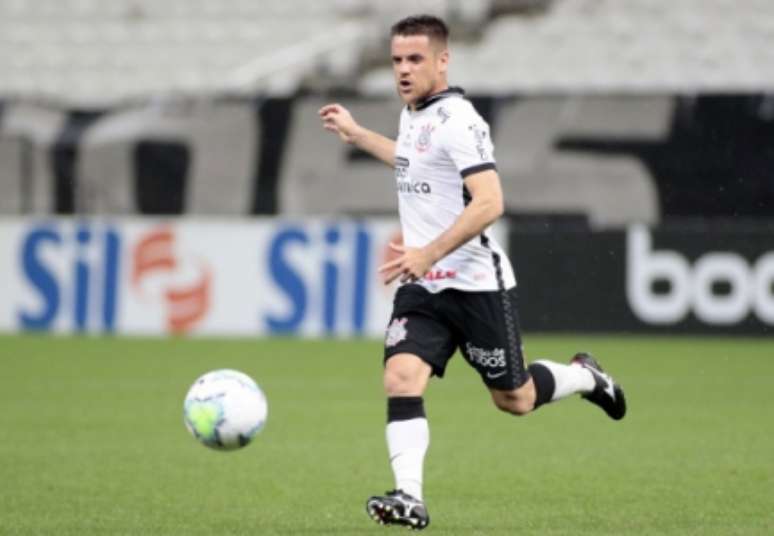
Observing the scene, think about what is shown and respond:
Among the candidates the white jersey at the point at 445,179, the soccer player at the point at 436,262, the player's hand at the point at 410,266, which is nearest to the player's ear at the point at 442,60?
the soccer player at the point at 436,262

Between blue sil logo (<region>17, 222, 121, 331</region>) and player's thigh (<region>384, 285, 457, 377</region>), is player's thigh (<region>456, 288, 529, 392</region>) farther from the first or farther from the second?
blue sil logo (<region>17, 222, 121, 331</region>)

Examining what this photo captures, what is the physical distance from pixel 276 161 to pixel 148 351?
112 inches

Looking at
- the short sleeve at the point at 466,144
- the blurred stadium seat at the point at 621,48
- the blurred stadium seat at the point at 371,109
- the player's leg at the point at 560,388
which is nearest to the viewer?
the short sleeve at the point at 466,144

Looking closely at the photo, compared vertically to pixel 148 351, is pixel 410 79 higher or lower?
higher

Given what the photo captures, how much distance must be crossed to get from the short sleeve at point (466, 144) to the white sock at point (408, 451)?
977mm

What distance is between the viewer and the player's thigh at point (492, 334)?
6.73 m

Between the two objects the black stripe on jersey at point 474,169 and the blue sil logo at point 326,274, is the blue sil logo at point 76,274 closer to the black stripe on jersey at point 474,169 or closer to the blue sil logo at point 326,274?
the blue sil logo at point 326,274

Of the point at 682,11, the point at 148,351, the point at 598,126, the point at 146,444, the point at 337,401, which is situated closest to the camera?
the point at 146,444

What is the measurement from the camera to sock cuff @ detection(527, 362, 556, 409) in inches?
283

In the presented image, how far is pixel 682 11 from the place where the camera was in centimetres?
2150

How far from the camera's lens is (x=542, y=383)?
725 cm

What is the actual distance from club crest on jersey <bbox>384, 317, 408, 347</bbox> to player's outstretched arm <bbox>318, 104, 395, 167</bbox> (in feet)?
3.12

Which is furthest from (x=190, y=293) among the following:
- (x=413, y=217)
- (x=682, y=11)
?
(x=413, y=217)

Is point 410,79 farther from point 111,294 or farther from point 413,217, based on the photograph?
point 111,294
